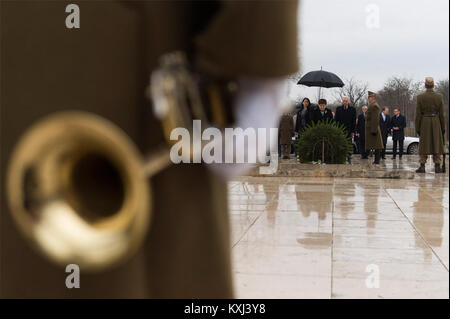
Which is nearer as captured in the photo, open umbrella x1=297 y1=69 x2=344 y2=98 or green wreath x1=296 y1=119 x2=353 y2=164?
green wreath x1=296 y1=119 x2=353 y2=164

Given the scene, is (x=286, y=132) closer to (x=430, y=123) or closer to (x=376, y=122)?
(x=376, y=122)

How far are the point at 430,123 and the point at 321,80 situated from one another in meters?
6.20

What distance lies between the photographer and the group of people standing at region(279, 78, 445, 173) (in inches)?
418

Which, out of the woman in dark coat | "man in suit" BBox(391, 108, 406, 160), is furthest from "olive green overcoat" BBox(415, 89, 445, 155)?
"man in suit" BBox(391, 108, 406, 160)

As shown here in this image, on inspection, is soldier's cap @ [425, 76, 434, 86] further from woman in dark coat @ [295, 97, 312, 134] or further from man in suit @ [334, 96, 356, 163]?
man in suit @ [334, 96, 356, 163]

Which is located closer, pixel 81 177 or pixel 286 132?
pixel 81 177

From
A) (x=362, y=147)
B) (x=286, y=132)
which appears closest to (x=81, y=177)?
(x=286, y=132)

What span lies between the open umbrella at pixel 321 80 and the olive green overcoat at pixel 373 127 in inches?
110

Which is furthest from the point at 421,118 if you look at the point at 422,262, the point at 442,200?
the point at 422,262

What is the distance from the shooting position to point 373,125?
14070mm

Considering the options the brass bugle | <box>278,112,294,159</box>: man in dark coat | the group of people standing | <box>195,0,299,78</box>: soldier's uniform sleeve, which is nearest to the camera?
the brass bugle

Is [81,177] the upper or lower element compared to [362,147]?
upper

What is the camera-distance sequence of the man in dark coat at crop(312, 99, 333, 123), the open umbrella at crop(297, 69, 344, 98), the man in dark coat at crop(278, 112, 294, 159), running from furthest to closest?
the open umbrella at crop(297, 69, 344, 98) < the man in dark coat at crop(278, 112, 294, 159) < the man in dark coat at crop(312, 99, 333, 123)
